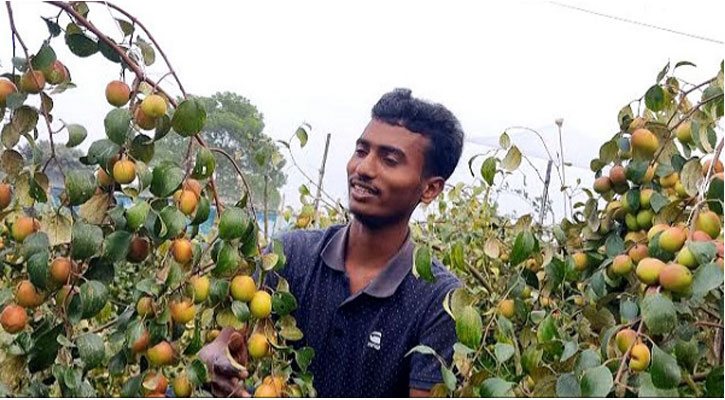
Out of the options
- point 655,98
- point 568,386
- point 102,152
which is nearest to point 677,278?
point 568,386

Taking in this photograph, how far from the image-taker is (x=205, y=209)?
907 millimetres

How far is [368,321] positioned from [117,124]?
2.07 ft

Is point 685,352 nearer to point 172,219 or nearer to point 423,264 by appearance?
point 423,264

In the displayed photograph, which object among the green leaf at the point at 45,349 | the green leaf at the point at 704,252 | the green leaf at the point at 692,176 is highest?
the green leaf at the point at 692,176

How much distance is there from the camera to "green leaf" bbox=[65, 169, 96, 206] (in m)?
0.81

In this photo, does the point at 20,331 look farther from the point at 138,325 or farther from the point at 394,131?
the point at 394,131

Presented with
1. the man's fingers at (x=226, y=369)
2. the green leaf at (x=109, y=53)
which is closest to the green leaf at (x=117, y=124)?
the green leaf at (x=109, y=53)

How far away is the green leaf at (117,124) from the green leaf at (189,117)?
5cm

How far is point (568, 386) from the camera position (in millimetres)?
741

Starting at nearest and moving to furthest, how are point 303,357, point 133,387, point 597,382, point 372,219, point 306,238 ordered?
point 597,382
point 133,387
point 303,357
point 372,219
point 306,238

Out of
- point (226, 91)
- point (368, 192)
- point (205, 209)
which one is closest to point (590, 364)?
point (205, 209)

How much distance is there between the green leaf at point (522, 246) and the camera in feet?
3.01

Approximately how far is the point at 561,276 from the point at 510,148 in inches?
7.2

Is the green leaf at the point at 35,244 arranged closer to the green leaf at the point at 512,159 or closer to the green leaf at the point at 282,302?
the green leaf at the point at 282,302
